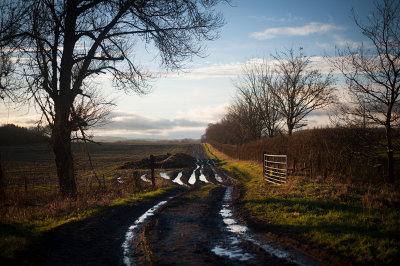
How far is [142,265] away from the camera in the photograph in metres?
4.77

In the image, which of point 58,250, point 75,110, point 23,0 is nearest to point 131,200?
point 75,110

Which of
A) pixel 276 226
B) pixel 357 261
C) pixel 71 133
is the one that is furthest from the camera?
pixel 71 133

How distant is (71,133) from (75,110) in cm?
111

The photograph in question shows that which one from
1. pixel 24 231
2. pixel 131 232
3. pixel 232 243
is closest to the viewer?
pixel 232 243

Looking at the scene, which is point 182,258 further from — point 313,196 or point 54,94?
point 54,94

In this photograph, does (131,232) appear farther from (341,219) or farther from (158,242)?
(341,219)

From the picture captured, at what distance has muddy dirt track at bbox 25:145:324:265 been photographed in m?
5.00

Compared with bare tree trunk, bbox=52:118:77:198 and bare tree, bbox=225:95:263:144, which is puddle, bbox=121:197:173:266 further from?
bare tree, bbox=225:95:263:144

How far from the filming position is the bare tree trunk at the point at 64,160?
1236 cm

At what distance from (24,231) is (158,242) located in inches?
124

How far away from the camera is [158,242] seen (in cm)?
609

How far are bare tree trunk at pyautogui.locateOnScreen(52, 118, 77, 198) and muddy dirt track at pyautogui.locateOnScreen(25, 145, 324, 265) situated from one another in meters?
4.60

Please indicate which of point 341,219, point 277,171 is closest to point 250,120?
point 277,171

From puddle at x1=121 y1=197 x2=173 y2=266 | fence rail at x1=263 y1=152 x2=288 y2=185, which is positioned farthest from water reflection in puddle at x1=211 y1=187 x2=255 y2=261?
fence rail at x1=263 y1=152 x2=288 y2=185
